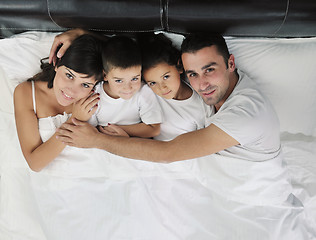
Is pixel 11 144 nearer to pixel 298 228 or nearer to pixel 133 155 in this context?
pixel 133 155

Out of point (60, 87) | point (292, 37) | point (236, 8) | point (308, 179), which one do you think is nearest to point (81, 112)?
point (60, 87)

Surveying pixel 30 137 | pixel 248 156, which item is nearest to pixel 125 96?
pixel 30 137

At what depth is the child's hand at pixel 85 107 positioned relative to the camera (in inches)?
60.7

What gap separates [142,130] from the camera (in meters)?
1.62

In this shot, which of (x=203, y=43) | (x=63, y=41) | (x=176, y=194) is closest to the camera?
(x=203, y=43)

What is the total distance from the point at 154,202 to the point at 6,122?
0.97m

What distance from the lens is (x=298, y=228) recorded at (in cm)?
140

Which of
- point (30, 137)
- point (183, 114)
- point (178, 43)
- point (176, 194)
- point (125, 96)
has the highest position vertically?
point (178, 43)

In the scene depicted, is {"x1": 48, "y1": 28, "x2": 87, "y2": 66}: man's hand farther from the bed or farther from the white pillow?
the white pillow

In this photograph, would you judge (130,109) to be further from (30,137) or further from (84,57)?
(30,137)

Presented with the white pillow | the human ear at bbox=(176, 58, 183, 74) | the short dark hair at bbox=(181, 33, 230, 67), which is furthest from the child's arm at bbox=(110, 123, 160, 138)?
the white pillow

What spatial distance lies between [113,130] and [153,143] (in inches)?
10.7

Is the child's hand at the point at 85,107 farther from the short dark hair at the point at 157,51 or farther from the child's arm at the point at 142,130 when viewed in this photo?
the short dark hair at the point at 157,51

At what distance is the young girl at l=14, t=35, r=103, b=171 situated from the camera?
142 cm
